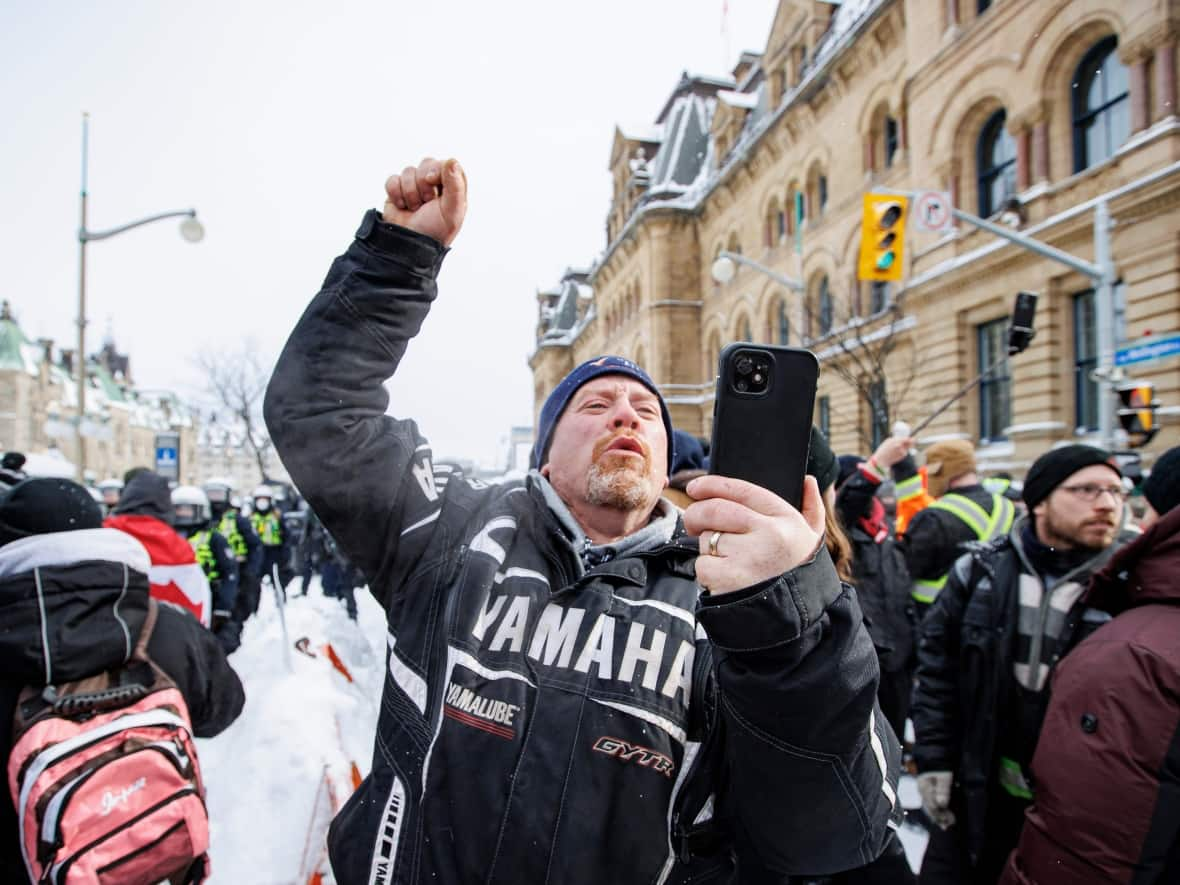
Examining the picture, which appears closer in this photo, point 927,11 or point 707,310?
point 927,11

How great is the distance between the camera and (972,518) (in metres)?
4.97

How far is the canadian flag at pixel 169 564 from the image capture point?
463cm

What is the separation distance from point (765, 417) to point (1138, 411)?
11.6 meters

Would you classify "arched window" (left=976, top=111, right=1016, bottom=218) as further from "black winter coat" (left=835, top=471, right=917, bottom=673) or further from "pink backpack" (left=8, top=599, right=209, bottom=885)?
"pink backpack" (left=8, top=599, right=209, bottom=885)

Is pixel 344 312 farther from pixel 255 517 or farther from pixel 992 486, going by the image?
pixel 255 517

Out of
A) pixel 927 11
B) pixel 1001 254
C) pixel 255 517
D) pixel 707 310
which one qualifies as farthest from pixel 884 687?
pixel 707 310

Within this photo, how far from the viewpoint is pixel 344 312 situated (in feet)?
5.95

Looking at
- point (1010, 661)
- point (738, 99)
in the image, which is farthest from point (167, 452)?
point (738, 99)

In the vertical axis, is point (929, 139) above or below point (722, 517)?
above

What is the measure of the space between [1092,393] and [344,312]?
706 inches

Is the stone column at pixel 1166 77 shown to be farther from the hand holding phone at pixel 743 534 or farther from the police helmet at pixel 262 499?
the police helmet at pixel 262 499

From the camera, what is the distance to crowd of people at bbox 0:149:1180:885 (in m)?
1.20

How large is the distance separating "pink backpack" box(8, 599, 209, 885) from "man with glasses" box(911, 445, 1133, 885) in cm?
279

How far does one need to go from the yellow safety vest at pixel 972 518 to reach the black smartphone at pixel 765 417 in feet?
14.2
